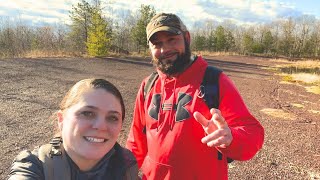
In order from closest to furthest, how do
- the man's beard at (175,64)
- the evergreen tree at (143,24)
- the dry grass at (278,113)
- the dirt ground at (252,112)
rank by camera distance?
1. the man's beard at (175,64)
2. the dirt ground at (252,112)
3. the dry grass at (278,113)
4. the evergreen tree at (143,24)

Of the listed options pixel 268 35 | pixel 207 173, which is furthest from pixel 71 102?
pixel 268 35

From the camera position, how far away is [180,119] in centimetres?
231

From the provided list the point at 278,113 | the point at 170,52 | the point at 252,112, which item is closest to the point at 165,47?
the point at 170,52

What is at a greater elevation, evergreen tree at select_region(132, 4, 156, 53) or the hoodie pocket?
evergreen tree at select_region(132, 4, 156, 53)

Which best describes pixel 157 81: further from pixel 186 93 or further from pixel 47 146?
pixel 47 146

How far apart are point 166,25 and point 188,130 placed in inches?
32.7

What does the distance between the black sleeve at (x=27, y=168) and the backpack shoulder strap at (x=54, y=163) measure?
3 centimetres

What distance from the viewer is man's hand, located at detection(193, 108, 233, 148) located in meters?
1.81

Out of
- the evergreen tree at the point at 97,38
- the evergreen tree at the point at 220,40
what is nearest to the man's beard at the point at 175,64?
the evergreen tree at the point at 97,38

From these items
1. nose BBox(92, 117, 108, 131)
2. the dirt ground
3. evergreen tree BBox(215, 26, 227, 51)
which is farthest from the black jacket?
evergreen tree BBox(215, 26, 227, 51)

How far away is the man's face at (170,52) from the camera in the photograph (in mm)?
2521

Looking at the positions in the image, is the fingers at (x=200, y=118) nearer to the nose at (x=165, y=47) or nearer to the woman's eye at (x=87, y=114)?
the woman's eye at (x=87, y=114)

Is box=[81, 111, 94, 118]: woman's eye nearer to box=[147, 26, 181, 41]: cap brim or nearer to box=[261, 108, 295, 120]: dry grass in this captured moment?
box=[147, 26, 181, 41]: cap brim

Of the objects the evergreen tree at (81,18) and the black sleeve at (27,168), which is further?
the evergreen tree at (81,18)
